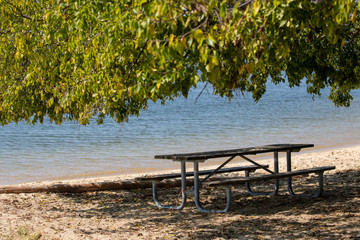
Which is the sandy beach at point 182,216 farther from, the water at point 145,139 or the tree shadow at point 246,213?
the water at point 145,139

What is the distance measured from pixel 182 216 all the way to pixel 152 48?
158 inches

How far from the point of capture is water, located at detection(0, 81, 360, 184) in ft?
52.2

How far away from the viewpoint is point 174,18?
12.4ft

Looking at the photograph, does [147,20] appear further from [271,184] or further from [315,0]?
[271,184]

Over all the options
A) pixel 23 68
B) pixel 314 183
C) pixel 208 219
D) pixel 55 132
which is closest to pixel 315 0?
pixel 208 219

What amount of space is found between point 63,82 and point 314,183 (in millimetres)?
5095

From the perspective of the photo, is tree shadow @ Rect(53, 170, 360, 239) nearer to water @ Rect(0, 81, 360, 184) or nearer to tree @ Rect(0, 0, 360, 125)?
tree @ Rect(0, 0, 360, 125)

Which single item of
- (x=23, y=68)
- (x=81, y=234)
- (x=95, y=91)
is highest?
(x=23, y=68)

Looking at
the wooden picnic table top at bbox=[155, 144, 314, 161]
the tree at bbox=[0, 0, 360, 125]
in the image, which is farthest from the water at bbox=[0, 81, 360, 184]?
the tree at bbox=[0, 0, 360, 125]

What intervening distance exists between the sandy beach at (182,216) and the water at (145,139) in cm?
323

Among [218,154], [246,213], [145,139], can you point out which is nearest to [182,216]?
[246,213]

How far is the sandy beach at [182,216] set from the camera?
6180 mm

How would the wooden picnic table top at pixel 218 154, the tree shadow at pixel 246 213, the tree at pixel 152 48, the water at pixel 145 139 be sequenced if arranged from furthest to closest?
the water at pixel 145 139
the wooden picnic table top at pixel 218 154
the tree shadow at pixel 246 213
the tree at pixel 152 48

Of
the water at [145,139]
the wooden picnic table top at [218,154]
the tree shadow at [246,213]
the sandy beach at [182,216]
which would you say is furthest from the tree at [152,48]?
the water at [145,139]
